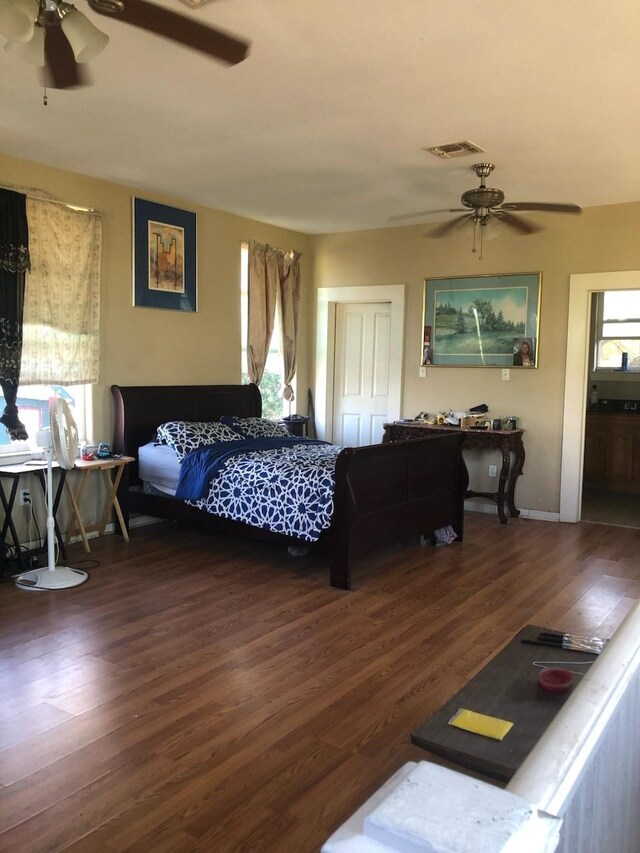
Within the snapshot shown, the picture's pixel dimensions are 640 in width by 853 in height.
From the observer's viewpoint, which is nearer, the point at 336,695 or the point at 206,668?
the point at 336,695

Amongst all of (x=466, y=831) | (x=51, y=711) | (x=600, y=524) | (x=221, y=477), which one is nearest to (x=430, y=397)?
(x=600, y=524)

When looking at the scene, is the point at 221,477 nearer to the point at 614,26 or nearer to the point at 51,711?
the point at 51,711

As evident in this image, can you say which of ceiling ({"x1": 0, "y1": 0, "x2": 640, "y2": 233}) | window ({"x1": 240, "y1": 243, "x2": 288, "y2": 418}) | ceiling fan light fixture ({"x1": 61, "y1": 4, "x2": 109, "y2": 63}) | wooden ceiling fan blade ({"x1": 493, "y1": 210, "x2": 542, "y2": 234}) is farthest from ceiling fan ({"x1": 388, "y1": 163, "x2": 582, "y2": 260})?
ceiling fan light fixture ({"x1": 61, "y1": 4, "x2": 109, "y2": 63})

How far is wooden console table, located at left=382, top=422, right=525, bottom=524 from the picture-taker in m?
5.83

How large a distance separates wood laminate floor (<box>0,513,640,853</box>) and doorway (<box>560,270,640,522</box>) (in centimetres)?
90

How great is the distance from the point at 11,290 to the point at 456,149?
300cm

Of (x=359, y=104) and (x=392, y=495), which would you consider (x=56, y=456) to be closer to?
(x=392, y=495)

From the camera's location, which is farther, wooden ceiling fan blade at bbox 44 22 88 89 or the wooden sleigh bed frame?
the wooden sleigh bed frame

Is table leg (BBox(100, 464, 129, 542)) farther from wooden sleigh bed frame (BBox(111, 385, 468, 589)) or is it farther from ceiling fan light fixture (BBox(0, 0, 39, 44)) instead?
ceiling fan light fixture (BBox(0, 0, 39, 44))

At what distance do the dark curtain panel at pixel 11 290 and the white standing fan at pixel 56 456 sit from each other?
25.6 inches

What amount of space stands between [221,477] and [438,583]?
5.30 ft

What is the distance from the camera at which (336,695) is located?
2.82m

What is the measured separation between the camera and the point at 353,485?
4102 millimetres

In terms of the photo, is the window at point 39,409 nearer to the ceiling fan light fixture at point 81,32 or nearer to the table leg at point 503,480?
the ceiling fan light fixture at point 81,32
